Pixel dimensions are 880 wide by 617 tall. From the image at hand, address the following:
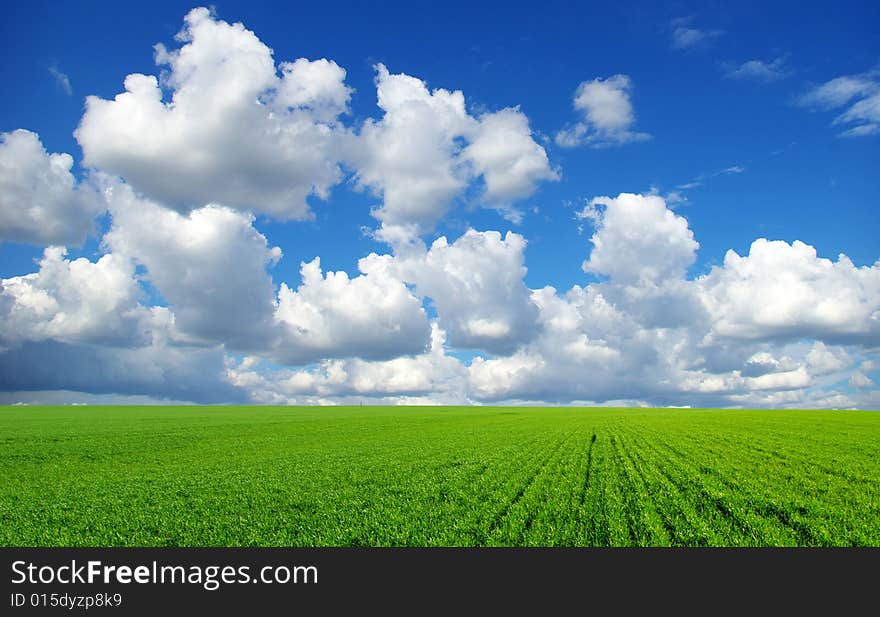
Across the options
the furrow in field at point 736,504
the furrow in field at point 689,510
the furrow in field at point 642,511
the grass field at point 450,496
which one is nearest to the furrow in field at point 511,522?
the grass field at point 450,496

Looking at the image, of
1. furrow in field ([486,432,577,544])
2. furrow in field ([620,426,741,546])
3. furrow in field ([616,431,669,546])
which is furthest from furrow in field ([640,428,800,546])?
furrow in field ([486,432,577,544])

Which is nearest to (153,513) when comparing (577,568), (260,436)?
(577,568)

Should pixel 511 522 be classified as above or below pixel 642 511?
above

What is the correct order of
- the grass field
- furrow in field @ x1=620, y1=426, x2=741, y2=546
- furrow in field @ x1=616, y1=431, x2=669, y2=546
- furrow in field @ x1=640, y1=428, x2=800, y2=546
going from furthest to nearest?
the grass field → furrow in field @ x1=640, y1=428, x2=800, y2=546 → furrow in field @ x1=620, y1=426, x2=741, y2=546 → furrow in field @ x1=616, y1=431, x2=669, y2=546

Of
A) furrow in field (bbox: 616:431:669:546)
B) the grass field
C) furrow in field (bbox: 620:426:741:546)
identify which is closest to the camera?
furrow in field (bbox: 616:431:669:546)

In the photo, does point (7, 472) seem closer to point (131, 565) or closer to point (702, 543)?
point (131, 565)

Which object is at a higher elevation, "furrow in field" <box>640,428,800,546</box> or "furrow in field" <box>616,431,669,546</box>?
"furrow in field" <box>616,431,669,546</box>

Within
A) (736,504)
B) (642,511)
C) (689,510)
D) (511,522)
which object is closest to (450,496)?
(511,522)

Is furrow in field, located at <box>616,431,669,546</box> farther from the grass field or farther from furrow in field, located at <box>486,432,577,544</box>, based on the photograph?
furrow in field, located at <box>486,432,577,544</box>

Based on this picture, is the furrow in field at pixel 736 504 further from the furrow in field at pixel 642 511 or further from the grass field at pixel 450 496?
the furrow in field at pixel 642 511

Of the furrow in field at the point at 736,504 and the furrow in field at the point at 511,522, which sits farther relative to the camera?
the furrow in field at the point at 736,504

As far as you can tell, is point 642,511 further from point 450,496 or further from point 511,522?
point 450,496

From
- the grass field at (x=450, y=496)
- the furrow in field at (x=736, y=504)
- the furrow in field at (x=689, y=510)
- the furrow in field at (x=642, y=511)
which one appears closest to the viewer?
the furrow in field at (x=642, y=511)

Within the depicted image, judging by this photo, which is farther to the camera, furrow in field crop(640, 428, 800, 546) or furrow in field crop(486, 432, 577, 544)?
furrow in field crop(640, 428, 800, 546)
